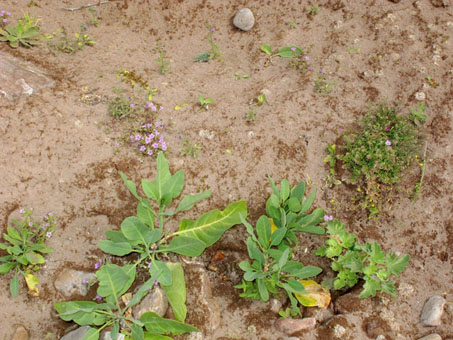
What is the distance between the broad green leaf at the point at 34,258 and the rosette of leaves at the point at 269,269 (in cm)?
153

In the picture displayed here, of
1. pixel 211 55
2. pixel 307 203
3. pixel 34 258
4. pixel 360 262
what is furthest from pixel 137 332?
pixel 211 55

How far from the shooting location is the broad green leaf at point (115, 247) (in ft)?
9.02

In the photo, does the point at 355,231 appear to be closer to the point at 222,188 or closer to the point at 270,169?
the point at 270,169

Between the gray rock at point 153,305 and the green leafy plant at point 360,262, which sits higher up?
the green leafy plant at point 360,262

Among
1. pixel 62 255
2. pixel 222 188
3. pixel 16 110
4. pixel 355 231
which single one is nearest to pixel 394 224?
pixel 355 231

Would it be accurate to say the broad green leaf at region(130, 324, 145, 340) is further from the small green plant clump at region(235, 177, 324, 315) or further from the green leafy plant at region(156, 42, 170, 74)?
the green leafy plant at region(156, 42, 170, 74)

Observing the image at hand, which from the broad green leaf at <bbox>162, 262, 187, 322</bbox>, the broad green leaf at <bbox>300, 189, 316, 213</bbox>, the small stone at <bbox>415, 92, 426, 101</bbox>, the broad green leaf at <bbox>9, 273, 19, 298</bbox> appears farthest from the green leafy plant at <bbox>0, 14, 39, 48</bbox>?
the small stone at <bbox>415, 92, 426, 101</bbox>

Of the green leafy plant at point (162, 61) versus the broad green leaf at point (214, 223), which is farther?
the green leafy plant at point (162, 61)

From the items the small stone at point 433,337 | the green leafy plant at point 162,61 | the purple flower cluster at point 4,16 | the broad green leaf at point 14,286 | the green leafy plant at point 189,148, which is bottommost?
the broad green leaf at point 14,286

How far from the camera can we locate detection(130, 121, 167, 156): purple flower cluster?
3.35 metres

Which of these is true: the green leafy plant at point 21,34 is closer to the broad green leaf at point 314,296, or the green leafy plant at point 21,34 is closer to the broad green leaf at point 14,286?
the broad green leaf at point 14,286

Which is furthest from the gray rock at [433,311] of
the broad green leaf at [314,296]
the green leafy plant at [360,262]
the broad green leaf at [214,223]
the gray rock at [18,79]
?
the gray rock at [18,79]

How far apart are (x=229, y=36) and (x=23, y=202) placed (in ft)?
9.50

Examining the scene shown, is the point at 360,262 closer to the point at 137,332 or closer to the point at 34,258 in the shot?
the point at 137,332
